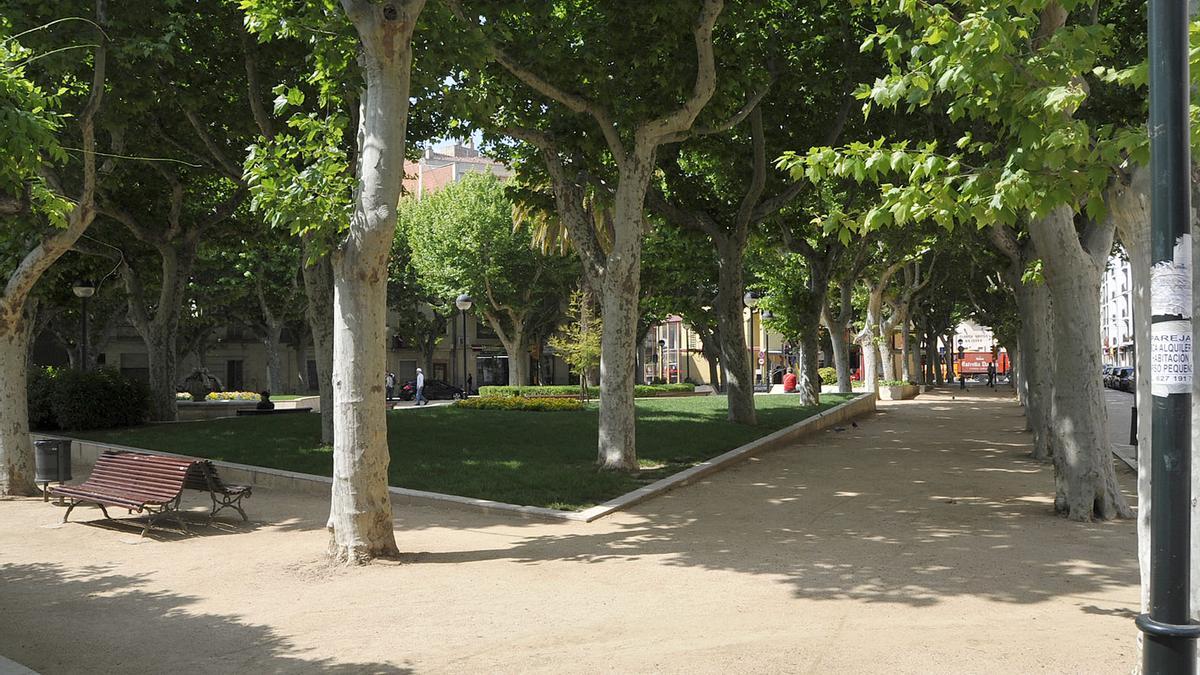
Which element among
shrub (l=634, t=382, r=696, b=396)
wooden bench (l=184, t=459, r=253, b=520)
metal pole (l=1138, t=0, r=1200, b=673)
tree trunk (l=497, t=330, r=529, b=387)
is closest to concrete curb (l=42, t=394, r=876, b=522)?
wooden bench (l=184, t=459, r=253, b=520)

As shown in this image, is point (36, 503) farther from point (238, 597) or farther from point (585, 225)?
point (585, 225)

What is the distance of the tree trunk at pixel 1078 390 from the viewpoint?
32.2ft

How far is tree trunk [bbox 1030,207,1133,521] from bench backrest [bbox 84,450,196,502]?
9.47 metres

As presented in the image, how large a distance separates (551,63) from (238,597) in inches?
345

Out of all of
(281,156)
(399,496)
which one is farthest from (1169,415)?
(399,496)

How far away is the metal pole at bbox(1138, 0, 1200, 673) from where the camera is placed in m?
3.53

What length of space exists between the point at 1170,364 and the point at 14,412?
44.0 ft

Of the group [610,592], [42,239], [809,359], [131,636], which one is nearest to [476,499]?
Result: [610,592]

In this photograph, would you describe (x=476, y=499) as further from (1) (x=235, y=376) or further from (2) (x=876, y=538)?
(1) (x=235, y=376)

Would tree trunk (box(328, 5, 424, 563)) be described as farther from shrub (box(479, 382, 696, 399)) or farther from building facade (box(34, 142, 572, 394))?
building facade (box(34, 142, 572, 394))

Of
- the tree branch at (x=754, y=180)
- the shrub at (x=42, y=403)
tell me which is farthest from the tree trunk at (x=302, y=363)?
the tree branch at (x=754, y=180)

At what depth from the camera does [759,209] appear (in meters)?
19.4

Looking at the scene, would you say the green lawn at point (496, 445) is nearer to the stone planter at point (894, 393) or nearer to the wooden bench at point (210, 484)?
the wooden bench at point (210, 484)

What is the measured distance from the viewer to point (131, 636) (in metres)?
6.13
